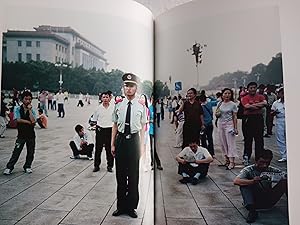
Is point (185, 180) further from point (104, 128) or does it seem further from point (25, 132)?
point (25, 132)

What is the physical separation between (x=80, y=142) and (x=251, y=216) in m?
0.35

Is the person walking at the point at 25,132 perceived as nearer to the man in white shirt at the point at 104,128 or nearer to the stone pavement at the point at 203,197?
the man in white shirt at the point at 104,128

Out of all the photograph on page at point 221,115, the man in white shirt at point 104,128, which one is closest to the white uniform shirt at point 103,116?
the man in white shirt at point 104,128

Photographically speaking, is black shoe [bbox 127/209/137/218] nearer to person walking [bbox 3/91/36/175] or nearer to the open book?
the open book

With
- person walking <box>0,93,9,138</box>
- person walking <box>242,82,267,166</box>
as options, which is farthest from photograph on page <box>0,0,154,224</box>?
person walking <box>242,82,267,166</box>

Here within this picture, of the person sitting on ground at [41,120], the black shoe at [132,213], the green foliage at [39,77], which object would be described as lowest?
the black shoe at [132,213]

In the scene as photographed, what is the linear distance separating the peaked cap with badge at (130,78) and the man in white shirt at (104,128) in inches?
1.8

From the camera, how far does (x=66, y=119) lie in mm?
583

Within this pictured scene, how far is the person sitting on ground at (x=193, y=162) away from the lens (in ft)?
1.99

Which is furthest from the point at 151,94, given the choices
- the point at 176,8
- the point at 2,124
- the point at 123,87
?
the point at 2,124

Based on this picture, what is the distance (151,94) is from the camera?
0.65m

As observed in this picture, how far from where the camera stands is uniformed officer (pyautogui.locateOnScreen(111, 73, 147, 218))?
60 centimetres

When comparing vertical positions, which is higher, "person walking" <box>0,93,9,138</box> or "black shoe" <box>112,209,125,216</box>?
"person walking" <box>0,93,9,138</box>

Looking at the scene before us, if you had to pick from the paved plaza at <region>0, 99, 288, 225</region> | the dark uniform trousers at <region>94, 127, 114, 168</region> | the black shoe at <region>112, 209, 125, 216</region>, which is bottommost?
the black shoe at <region>112, 209, 125, 216</region>
